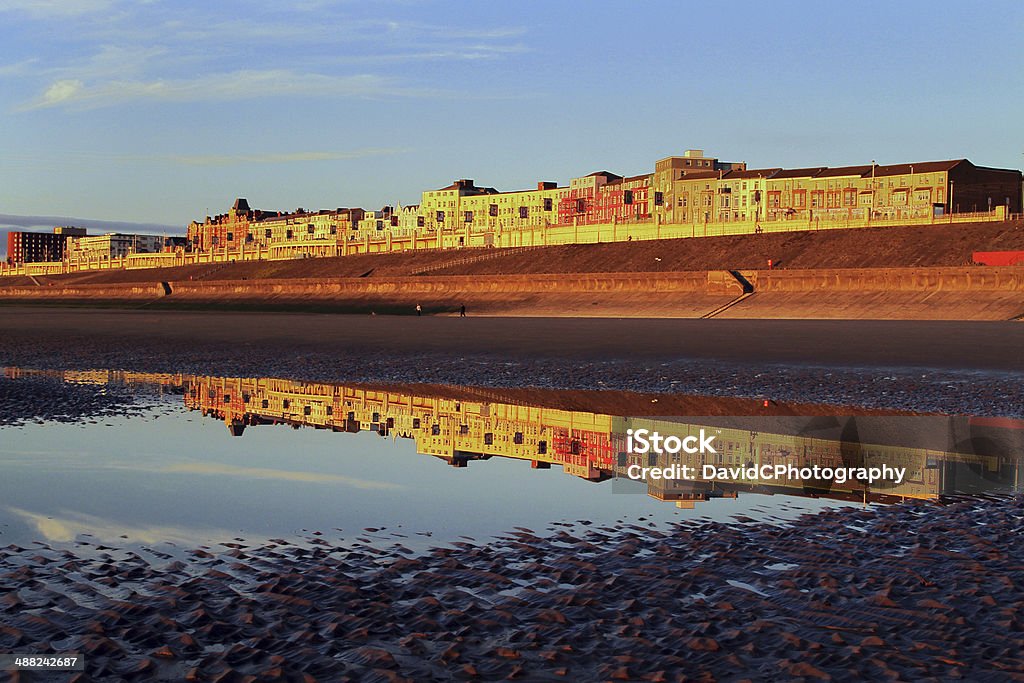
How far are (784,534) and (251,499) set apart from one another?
501cm

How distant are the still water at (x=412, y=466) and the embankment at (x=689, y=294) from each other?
2201 inches

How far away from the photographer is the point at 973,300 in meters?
69.4

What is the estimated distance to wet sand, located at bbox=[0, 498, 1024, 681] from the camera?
565cm

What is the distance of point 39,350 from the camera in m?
35.6

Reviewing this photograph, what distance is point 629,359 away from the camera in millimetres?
31688

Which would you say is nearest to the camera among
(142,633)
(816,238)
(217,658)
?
(217,658)

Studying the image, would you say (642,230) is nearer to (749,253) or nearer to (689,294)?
(749,253)

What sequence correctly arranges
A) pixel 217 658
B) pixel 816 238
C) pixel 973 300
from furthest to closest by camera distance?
pixel 816 238 < pixel 973 300 < pixel 217 658

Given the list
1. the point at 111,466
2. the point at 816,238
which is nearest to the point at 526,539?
the point at 111,466

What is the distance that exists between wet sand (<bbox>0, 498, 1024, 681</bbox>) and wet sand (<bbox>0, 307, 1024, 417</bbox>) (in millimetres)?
10682

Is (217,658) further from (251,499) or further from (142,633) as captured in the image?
(251,499)

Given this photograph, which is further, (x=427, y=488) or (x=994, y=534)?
(x=427, y=488)

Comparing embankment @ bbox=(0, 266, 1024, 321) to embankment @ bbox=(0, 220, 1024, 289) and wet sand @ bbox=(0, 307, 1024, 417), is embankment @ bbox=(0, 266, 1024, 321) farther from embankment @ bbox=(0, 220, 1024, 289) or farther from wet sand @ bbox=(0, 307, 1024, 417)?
wet sand @ bbox=(0, 307, 1024, 417)

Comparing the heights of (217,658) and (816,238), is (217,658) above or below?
below
